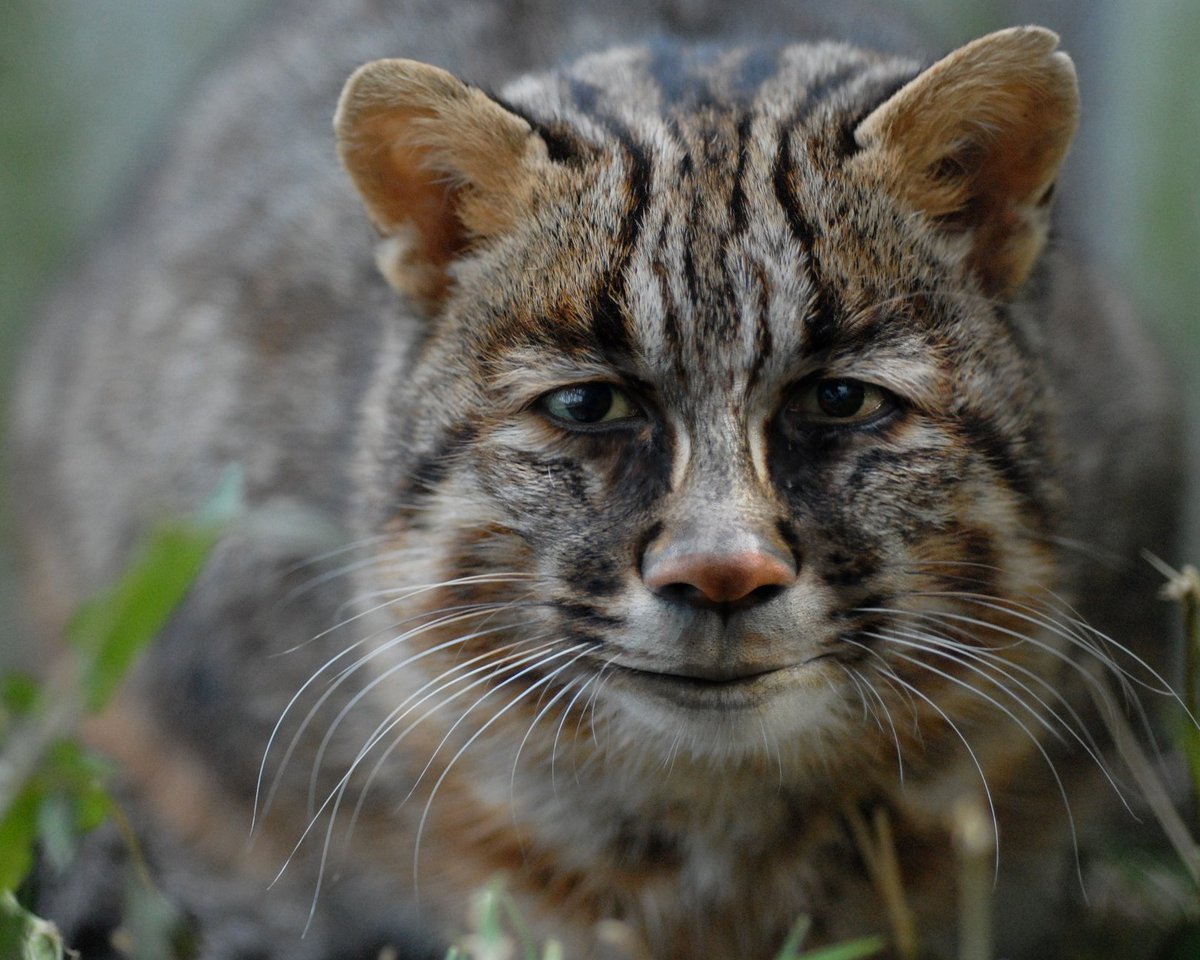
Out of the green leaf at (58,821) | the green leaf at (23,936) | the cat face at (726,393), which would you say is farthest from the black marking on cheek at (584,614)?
the green leaf at (23,936)

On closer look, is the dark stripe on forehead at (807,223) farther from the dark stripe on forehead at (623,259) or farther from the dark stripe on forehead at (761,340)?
the dark stripe on forehead at (623,259)

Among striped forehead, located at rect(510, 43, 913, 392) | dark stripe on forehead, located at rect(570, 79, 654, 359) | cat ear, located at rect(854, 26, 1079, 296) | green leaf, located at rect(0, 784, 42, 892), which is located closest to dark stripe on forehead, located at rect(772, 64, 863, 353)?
striped forehead, located at rect(510, 43, 913, 392)

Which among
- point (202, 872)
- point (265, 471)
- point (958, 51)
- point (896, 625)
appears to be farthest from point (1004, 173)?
point (202, 872)

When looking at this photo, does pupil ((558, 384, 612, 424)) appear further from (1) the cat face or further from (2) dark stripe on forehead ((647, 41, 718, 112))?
(2) dark stripe on forehead ((647, 41, 718, 112))

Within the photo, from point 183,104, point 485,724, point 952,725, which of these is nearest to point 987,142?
point 952,725

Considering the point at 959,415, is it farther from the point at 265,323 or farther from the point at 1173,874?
the point at 265,323

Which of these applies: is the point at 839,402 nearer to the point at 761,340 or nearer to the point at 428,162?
the point at 761,340

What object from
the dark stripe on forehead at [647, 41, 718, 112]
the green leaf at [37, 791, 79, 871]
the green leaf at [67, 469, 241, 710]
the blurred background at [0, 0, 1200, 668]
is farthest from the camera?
the blurred background at [0, 0, 1200, 668]
